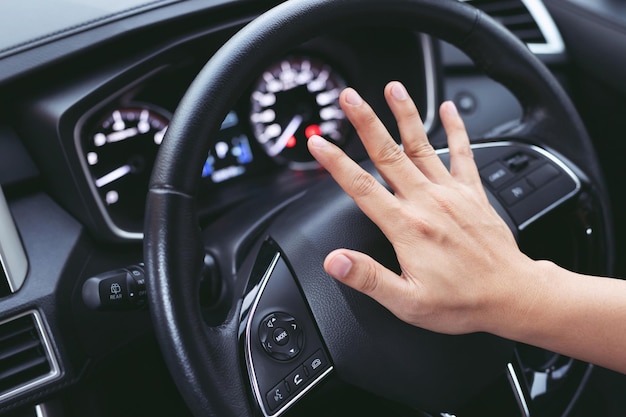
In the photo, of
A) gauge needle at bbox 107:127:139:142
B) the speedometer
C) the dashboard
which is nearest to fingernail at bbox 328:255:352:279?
the dashboard

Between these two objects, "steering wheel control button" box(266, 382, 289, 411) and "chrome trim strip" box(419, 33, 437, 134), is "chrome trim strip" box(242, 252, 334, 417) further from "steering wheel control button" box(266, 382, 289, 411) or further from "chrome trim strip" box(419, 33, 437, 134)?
"chrome trim strip" box(419, 33, 437, 134)

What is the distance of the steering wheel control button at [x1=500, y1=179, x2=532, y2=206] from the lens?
1005 mm

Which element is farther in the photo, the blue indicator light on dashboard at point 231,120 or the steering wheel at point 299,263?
the blue indicator light on dashboard at point 231,120

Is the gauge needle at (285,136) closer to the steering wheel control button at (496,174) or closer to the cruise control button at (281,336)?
the steering wheel control button at (496,174)

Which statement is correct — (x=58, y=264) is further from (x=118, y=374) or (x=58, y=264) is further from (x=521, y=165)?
(x=521, y=165)

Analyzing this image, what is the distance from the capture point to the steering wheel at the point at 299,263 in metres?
0.70

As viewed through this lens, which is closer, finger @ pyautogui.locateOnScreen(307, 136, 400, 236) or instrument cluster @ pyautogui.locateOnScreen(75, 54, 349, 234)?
finger @ pyautogui.locateOnScreen(307, 136, 400, 236)

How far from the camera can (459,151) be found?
0.88 meters

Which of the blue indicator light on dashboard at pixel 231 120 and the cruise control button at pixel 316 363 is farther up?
the blue indicator light on dashboard at pixel 231 120

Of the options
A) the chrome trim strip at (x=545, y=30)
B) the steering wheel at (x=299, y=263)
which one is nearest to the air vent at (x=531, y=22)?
the chrome trim strip at (x=545, y=30)

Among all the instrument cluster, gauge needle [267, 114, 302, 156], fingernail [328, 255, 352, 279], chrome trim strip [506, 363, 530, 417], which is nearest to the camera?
fingernail [328, 255, 352, 279]

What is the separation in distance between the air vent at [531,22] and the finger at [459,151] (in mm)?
785

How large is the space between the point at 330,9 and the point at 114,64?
0.41 meters

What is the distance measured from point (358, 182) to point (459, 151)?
218 mm
